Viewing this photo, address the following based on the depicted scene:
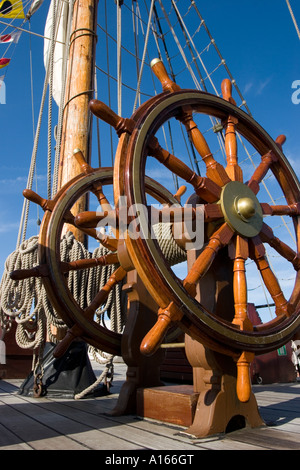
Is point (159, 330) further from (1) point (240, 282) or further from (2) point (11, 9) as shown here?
(2) point (11, 9)

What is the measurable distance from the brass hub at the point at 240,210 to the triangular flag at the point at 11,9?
7.13 meters

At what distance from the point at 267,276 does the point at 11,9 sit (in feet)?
24.2

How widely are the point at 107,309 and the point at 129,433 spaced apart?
3.59ft

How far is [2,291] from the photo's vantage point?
2748 mm

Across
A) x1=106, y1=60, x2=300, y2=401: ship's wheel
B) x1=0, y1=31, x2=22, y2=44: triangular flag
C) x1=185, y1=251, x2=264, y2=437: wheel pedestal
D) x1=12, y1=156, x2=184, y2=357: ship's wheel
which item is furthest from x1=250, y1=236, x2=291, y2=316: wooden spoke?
x1=0, y1=31, x2=22, y2=44: triangular flag

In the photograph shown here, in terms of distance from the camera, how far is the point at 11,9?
23.5 ft

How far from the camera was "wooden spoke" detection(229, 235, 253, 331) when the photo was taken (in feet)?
4.88

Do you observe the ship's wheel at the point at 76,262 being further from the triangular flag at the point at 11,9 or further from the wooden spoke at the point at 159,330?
the triangular flag at the point at 11,9

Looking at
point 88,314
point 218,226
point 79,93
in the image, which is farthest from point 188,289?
point 79,93

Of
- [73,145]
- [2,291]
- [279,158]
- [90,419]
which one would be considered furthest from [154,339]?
[73,145]

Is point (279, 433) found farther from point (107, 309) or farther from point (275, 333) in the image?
point (107, 309)

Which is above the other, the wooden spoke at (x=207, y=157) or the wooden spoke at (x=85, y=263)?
the wooden spoke at (x=207, y=157)

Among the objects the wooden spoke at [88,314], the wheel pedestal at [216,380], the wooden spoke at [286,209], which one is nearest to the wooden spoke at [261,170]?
the wooden spoke at [286,209]

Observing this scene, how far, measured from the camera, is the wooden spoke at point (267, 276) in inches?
64.6
